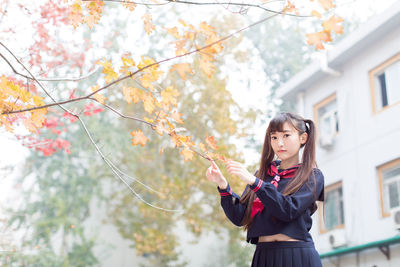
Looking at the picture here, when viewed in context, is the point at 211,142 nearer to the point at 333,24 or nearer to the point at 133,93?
the point at 133,93

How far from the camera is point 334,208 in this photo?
9047 mm

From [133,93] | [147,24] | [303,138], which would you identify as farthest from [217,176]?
[147,24]

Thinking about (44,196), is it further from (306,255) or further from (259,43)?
(306,255)

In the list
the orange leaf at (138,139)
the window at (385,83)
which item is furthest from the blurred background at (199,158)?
the orange leaf at (138,139)

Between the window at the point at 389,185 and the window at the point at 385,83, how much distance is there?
1.01 meters

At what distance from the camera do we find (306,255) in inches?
82.4

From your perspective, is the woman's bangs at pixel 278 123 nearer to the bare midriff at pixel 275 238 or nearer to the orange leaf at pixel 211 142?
the orange leaf at pixel 211 142

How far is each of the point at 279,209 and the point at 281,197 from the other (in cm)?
5

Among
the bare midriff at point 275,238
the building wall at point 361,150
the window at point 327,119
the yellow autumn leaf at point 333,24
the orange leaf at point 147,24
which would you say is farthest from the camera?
the window at point 327,119

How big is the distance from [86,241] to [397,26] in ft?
26.0

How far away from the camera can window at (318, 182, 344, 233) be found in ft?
29.4

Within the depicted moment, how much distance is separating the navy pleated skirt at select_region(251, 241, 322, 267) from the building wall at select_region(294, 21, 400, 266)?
585cm

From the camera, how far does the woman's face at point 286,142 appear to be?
229 centimetres

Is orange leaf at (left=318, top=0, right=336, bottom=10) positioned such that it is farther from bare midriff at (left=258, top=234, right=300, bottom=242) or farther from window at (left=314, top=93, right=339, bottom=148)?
window at (left=314, top=93, right=339, bottom=148)
